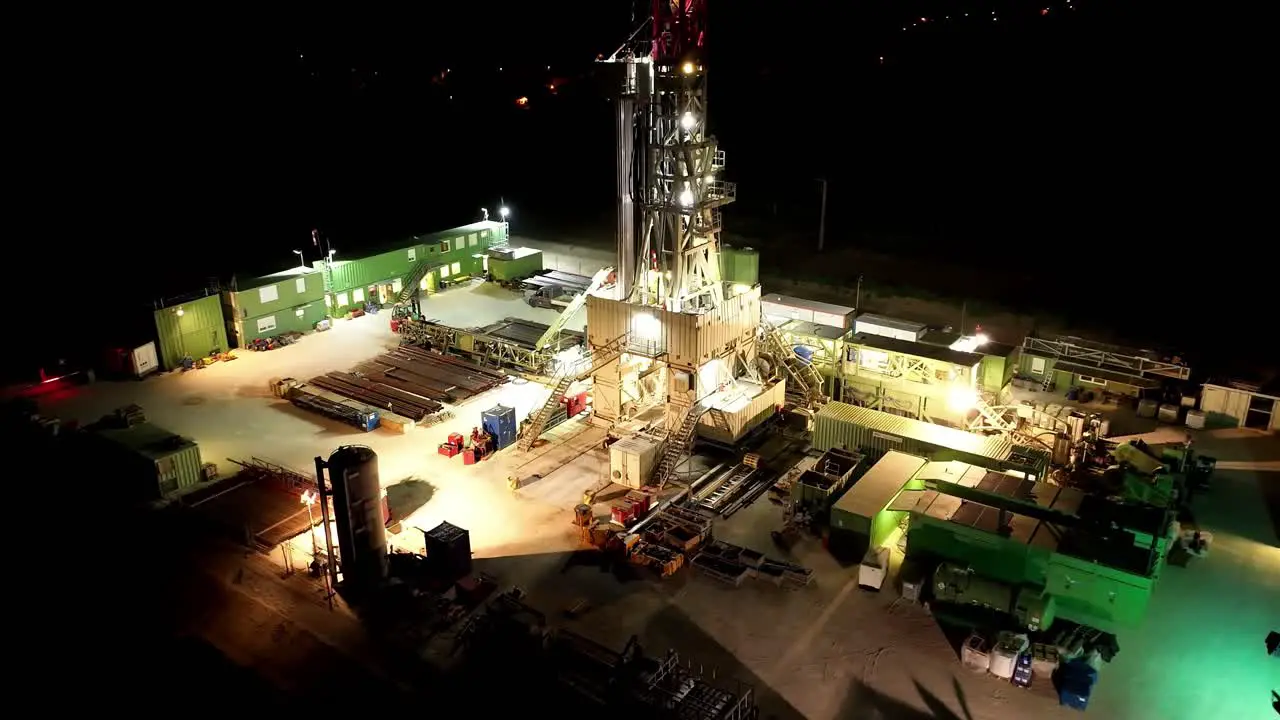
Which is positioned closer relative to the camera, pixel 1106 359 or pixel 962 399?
pixel 962 399

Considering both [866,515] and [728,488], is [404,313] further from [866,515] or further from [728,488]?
[866,515]

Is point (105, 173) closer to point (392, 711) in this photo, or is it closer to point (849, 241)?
point (849, 241)

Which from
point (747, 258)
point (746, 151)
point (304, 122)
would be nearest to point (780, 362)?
point (747, 258)

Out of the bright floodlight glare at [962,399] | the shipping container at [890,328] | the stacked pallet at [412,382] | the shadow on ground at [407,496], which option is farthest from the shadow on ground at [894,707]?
the stacked pallet at [412,382]

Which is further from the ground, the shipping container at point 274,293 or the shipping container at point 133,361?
the shipping container at point 274,293

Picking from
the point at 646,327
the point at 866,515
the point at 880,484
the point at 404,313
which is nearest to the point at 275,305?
the point at 404,313

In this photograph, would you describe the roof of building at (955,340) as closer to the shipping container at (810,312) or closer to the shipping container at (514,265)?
the shipping container at (810,312)

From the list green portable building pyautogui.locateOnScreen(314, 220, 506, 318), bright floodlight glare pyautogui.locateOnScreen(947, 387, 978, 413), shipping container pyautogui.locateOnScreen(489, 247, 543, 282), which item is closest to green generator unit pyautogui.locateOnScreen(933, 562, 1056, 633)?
bright floodlight glare pyautogui.locateOnScreen(947, 387, 978, 413)
